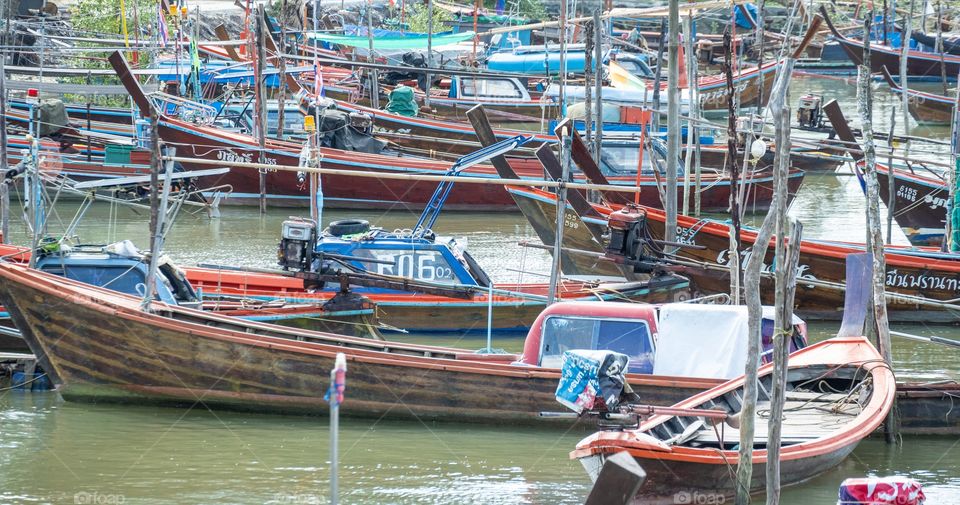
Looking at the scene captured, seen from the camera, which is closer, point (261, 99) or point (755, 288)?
point (755, 288)

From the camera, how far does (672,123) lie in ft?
50.9

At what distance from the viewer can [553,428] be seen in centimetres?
1295

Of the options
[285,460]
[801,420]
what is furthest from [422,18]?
[801,420]

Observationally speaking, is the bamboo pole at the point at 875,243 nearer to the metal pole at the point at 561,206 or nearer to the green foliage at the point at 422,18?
the metal pole at the point at 561,206

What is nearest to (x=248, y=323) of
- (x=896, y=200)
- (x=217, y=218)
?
(x=217, y=218)

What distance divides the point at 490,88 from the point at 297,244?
19910 mm

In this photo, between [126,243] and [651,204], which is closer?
[126,243]

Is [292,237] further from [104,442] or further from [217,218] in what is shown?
[217,218]

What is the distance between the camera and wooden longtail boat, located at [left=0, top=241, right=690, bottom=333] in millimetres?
16359

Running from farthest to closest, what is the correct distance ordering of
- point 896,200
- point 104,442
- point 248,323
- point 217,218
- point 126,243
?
point 217,218, point 896,200, point 126,243, point 248,323, point 104,442

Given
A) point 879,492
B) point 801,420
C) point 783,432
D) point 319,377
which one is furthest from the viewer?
point 319,377

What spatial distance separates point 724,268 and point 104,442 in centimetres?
841

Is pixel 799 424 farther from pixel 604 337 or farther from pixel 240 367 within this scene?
pixel 240 367

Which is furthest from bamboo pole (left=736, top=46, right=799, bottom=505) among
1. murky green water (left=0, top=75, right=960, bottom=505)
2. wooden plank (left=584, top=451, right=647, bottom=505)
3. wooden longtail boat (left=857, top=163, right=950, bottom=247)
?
wooden longtail boat (left=857, top=163, right=950, bottom=247)
